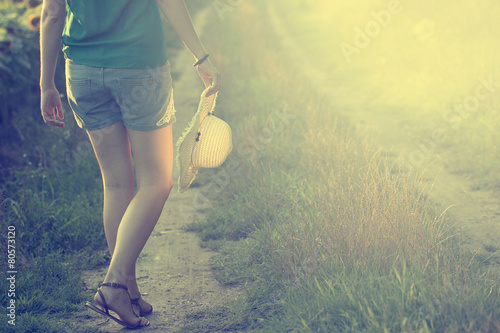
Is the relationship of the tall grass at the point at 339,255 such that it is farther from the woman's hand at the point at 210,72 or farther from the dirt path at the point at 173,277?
the woman's hand at the point at 210,72

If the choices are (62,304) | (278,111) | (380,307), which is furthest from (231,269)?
(278,111)

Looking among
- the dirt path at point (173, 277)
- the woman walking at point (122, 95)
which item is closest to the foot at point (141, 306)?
the dirt path at point (173, 277)

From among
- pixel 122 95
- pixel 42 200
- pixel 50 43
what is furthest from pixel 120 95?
pixel 42 200

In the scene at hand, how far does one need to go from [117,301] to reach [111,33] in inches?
48.1

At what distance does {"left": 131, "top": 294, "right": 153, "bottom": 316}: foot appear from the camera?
9.29ft

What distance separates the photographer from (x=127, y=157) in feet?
8.64

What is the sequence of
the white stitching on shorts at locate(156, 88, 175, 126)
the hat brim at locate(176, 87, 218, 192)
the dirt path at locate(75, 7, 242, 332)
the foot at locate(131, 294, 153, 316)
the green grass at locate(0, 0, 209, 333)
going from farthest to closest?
the green grass at locate(0, 0, 209, 333), the dirt path at locate(75, 7, 242, 332), the foot at locate(131, 294, 153, 316), the hat brim at locate(176, 87, 218, 192), the white stitching on shorts at locate(156, 88, 175, 126)

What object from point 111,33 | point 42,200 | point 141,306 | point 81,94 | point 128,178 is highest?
point 111,33

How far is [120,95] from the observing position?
2387mm

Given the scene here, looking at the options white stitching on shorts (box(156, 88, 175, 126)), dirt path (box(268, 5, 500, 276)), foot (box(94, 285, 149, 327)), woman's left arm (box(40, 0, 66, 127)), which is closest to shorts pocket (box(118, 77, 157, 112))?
white stitching on shorts (box(156, 88, 175, 126))

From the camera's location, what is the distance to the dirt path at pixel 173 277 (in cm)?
293

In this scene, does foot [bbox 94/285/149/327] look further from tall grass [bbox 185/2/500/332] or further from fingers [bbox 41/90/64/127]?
fingers [bbox 41/90/64/127]

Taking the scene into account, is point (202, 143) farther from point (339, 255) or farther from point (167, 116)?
point (339, 255)

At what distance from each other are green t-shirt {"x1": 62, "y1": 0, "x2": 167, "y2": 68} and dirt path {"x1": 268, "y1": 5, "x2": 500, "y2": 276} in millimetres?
1781
